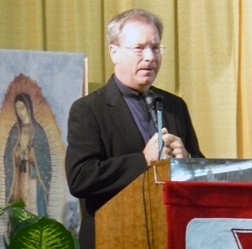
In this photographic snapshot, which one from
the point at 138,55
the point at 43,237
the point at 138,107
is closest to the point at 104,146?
the point at 138,107

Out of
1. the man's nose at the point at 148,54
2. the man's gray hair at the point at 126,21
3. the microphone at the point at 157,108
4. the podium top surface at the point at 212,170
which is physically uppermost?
the man's gray hair at the point at 126,21

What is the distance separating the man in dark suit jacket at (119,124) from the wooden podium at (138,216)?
7.8 inches

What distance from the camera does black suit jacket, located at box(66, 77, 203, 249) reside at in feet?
6.04

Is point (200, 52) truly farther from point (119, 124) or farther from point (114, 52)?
point (119, 124)

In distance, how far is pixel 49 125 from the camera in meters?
2.82

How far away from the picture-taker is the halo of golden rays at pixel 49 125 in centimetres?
277

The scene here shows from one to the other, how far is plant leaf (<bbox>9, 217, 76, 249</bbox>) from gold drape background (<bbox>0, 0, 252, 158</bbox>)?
2036mm

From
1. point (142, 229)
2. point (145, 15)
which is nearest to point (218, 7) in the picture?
point (145, 15)

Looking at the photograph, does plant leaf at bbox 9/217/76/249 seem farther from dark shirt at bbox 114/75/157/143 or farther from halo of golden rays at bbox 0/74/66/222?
halo of golden rays at bbox 0/74/66/222

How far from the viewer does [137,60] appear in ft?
6.89

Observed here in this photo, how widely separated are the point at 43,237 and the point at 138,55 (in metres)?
1.04

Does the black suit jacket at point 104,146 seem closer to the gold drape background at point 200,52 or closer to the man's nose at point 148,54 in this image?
the man's nose at point 148,54

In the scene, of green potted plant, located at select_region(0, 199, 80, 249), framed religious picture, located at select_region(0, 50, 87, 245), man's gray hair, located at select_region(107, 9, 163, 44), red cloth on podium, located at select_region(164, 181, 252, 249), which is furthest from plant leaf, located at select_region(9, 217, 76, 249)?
framed religious picture, located at select_region(0, 50, 87, 245)

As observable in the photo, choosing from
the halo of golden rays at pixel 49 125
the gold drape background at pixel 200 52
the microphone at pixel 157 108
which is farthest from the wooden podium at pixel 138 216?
the gold drape background at pixel 200 52
